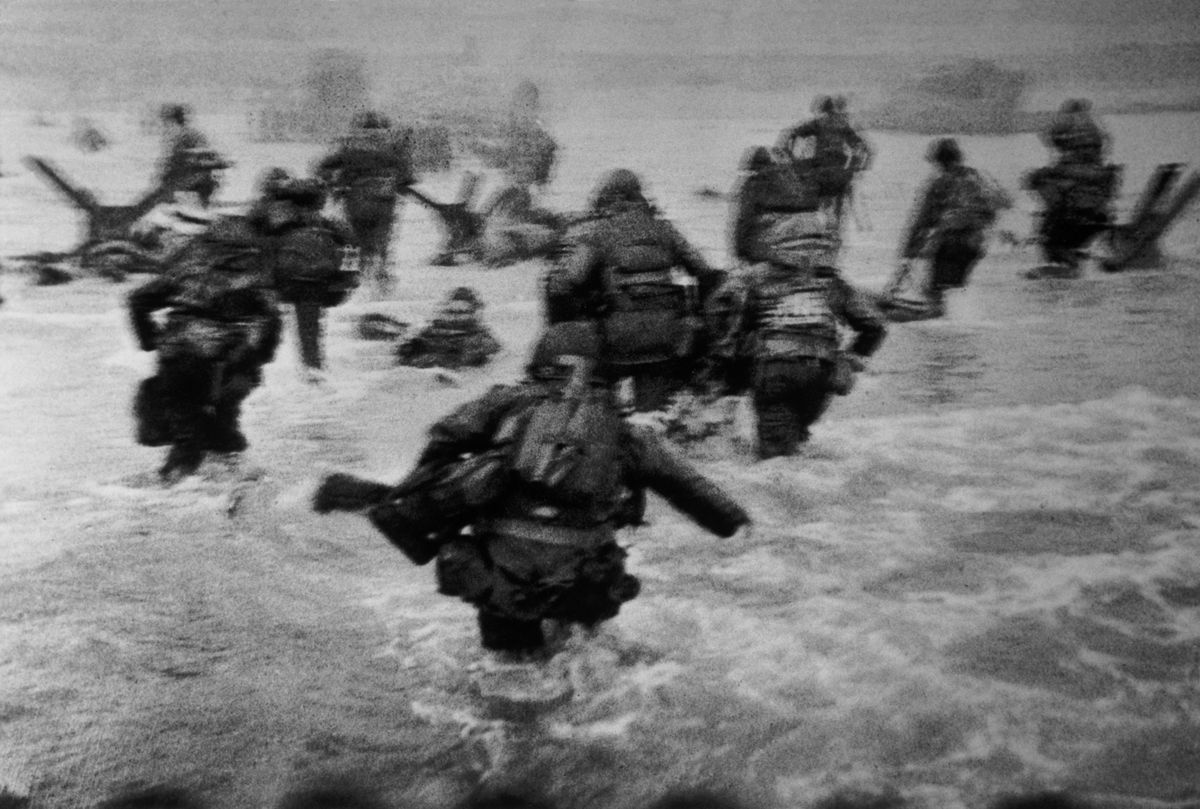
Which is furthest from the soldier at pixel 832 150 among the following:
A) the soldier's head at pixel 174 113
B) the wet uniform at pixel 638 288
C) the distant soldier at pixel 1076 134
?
the soldier's head at pixel 174 113

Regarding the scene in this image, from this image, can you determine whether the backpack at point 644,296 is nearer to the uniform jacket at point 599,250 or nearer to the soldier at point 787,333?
the uniform jacket at point 599,250

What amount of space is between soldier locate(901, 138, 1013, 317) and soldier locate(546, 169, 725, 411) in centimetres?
64

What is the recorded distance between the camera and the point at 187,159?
267cm

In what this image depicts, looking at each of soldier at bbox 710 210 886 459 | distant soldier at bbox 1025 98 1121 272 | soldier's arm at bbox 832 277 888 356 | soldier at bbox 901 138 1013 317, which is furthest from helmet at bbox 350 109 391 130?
distant soldier at bbox 1025 98 1121 272

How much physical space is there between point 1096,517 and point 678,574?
1116 millimetres

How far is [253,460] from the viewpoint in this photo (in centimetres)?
264

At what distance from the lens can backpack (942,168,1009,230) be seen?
286 cm

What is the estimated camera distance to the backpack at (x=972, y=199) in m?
2.86

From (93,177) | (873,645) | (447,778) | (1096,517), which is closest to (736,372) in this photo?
(873,645)

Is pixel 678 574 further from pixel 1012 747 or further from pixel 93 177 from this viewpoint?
pixel 93 177

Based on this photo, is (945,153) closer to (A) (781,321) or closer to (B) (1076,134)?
(B) (1076,134)

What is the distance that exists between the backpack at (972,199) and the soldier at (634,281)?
72cm

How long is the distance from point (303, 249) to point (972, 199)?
1.82 meters

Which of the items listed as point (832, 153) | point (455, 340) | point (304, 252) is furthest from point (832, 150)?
point (304, 252)
